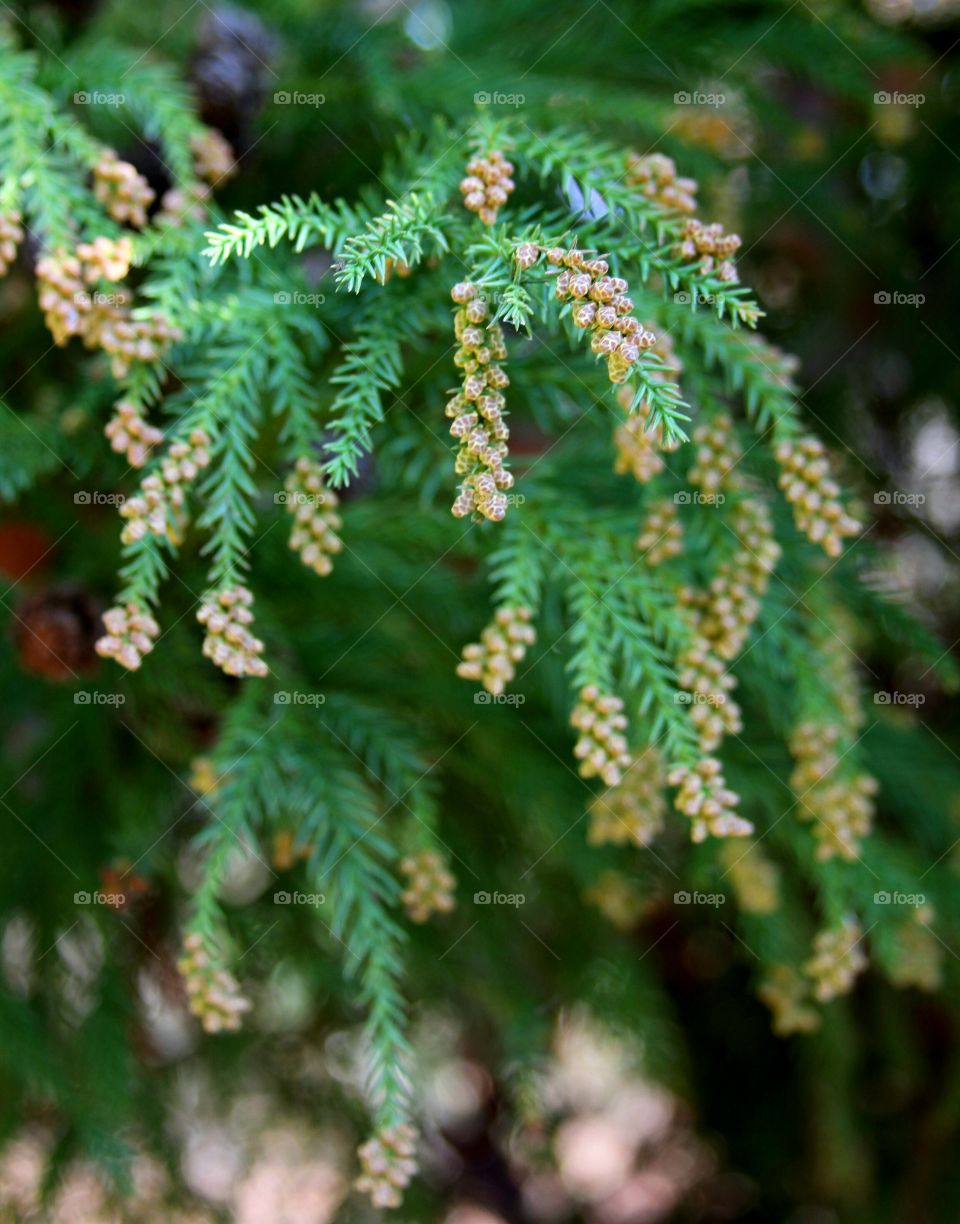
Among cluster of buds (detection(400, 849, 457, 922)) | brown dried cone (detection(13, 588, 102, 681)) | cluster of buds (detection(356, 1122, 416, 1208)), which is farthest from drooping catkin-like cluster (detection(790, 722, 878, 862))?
brown dried cone (detection(13, 588, 102, 681))

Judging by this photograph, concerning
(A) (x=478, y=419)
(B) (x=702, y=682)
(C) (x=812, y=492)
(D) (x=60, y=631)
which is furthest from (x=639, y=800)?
(D) (x=60, y=631)

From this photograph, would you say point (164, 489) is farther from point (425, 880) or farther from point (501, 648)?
point (425, 880)

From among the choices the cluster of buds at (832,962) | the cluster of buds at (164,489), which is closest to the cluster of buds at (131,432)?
the cluster of buds at (164,489)

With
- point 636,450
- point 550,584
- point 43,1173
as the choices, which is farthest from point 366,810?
point 43,1173

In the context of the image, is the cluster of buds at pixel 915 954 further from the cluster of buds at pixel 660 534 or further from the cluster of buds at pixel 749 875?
the cluster of buds at pixel 660 534

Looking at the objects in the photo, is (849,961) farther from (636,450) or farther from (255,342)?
(255,342)

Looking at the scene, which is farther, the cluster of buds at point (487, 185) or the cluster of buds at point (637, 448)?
the cluster of buds at point (637, 448)

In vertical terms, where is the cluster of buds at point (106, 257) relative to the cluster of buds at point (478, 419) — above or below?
below
